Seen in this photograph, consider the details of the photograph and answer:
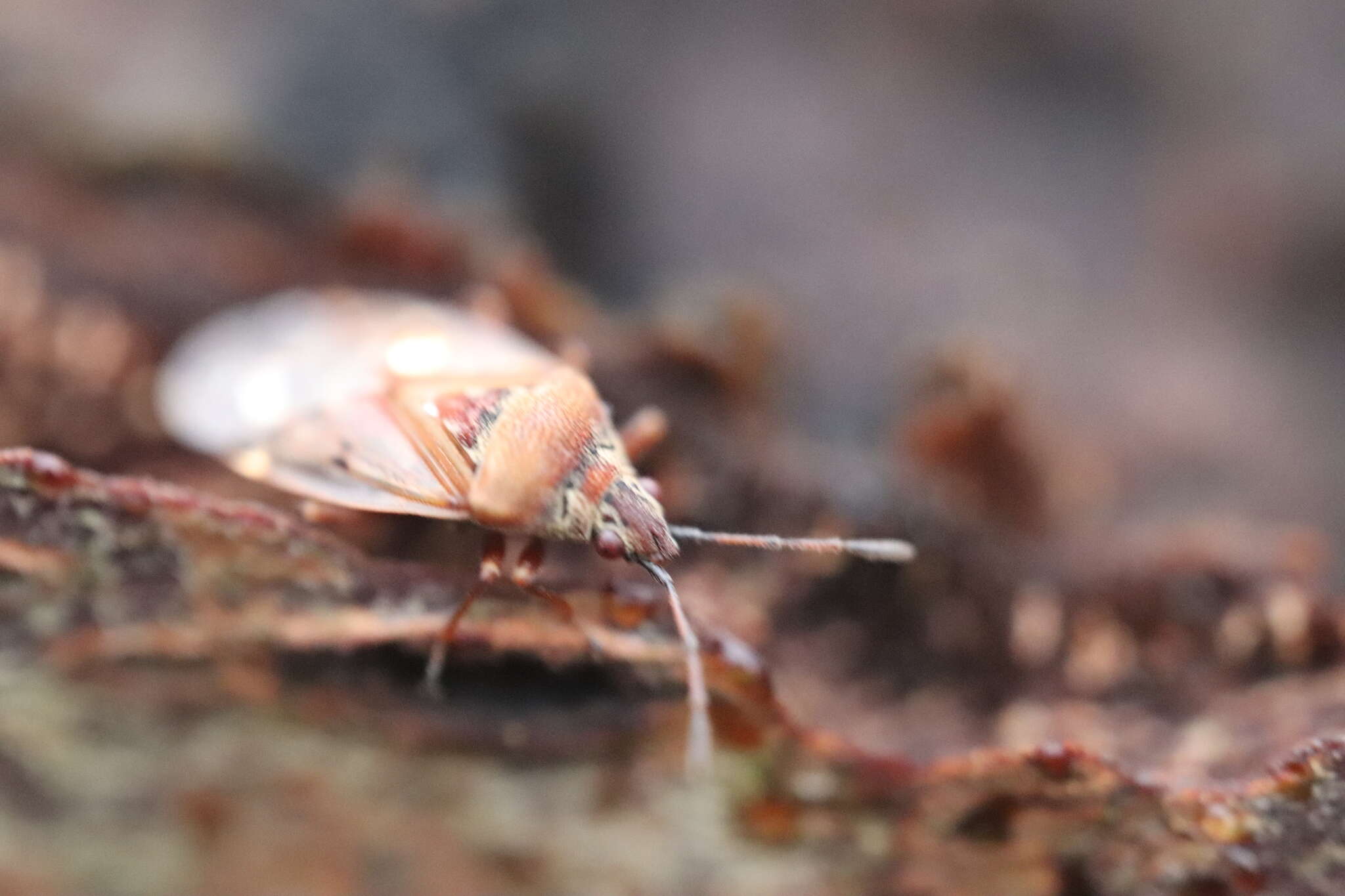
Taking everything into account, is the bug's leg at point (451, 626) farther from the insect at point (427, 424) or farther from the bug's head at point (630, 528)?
the bug's head at point (630, 528)

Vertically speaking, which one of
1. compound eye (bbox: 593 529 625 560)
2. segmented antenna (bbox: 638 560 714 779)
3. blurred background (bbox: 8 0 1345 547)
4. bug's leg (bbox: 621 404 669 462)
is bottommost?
segmented antenna (bbox: 638 560 714 779)

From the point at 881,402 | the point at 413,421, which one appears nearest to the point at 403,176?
the point at 413,421

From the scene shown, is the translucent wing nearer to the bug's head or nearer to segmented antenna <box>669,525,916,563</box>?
the bug's head

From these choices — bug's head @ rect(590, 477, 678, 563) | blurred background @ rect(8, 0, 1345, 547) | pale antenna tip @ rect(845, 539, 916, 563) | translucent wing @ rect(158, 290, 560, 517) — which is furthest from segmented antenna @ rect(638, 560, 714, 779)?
blurred background @ rect(8, 0, 1345, 547)

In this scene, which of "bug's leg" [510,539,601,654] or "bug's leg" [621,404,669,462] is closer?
"bug's leg" [510,539,601,654]

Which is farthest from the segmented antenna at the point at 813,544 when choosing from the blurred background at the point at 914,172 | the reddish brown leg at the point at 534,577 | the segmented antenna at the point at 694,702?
the blurred background at the point at 914,172

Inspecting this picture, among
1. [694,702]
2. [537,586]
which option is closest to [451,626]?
[537,586]

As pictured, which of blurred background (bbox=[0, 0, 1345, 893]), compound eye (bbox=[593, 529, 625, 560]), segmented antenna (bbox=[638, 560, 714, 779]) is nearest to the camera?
segmented antenna (bbox=[638, 560, 714, 779])
